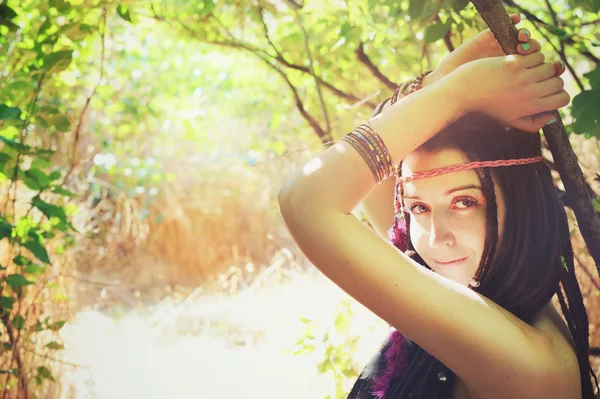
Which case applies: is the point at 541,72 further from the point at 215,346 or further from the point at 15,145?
the point at 215,346

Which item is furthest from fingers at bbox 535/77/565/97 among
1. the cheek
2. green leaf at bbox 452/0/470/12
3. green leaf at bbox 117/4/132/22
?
green leaf at bbox 117/4/132/22

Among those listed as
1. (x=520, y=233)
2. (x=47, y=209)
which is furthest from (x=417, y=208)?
(x=47, y=209)

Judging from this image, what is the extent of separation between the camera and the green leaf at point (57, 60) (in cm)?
135

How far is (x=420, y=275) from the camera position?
2.48 feet

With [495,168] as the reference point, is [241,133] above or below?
above

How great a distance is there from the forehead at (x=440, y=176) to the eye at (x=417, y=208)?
0.11 feet

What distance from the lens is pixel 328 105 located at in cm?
247

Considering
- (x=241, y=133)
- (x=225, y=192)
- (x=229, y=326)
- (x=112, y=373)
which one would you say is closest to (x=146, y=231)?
(x=225, y=192)

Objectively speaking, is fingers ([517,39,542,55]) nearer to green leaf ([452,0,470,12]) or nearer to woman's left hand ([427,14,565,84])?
woman's left hand ([427,14,565,84])

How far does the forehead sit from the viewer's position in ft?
2.91

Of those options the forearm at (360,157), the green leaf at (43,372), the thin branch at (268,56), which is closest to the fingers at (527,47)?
the forearm at (360,157)

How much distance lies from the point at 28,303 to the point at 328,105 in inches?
58.1

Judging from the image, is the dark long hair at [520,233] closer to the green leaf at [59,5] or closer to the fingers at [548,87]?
the fingers at [548,87]

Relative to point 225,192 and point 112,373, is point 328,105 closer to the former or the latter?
point 112,373
